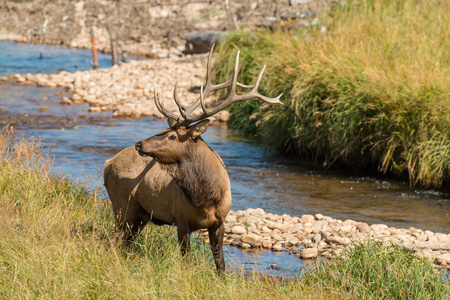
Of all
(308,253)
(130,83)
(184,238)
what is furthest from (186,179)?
(130,83)

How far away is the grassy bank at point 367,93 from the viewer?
8.41m

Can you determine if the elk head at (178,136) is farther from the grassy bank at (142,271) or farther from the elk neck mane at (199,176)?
the grassy bank at (142,271)

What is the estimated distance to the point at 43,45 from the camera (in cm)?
2405

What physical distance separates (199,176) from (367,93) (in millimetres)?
4874

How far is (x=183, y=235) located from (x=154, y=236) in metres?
0.67

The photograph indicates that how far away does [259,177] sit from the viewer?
9.48 m

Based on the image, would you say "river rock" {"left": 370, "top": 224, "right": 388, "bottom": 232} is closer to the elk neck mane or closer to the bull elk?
the bull elk

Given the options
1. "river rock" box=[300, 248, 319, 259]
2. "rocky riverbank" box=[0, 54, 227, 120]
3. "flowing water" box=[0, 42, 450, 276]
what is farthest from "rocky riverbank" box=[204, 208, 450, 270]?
"rocky riverbank" box=[0, 54, 227, 120]

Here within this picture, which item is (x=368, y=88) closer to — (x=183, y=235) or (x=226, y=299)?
(x=183, y=235)

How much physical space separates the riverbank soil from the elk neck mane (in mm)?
16884

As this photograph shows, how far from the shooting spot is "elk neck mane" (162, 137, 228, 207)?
4.60 m

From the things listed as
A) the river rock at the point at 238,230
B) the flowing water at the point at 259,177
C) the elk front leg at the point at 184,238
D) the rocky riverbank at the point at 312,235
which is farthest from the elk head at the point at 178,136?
the river rock at the point at 238,230

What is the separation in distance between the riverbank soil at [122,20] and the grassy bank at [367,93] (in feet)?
34.9

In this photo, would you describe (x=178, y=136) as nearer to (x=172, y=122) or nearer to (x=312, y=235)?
(x=172, y=122)
